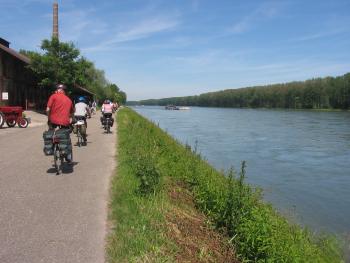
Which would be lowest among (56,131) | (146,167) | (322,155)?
(322,155)

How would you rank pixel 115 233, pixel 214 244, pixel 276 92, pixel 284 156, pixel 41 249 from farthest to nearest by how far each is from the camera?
pixel 276 92 < pixel 284 156 < pixel 214 244 < pixel 115 233 < pixel 41 249

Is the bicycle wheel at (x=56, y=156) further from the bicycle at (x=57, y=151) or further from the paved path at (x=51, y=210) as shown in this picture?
the paved path at (x=51, y=210)

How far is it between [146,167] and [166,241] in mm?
3184

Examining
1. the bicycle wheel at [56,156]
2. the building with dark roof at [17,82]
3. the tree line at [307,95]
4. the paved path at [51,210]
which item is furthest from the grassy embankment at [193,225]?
the tree line at [307,95]

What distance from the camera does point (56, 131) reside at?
383 inches

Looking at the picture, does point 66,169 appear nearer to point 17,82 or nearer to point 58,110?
point 58,110

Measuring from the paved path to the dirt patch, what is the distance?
104 centimetres

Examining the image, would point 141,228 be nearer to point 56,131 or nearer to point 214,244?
point 214,244

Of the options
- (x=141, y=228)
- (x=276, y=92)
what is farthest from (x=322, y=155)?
(x=276, y=92)

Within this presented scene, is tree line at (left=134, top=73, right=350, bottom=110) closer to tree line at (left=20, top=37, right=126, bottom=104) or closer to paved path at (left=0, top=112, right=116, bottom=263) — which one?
tree line at (left=20, top=37, right=126, bottom=104)

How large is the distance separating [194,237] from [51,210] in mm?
2206

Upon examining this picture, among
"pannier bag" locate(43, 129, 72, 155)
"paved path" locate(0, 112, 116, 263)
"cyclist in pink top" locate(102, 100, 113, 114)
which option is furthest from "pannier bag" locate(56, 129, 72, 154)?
"cyclist in pink top" locate(102, 100, 113, 114)

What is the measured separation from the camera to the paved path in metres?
→ 5.02

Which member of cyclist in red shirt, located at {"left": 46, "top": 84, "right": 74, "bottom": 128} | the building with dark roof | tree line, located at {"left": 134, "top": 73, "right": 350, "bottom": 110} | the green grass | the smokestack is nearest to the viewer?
the green grass
